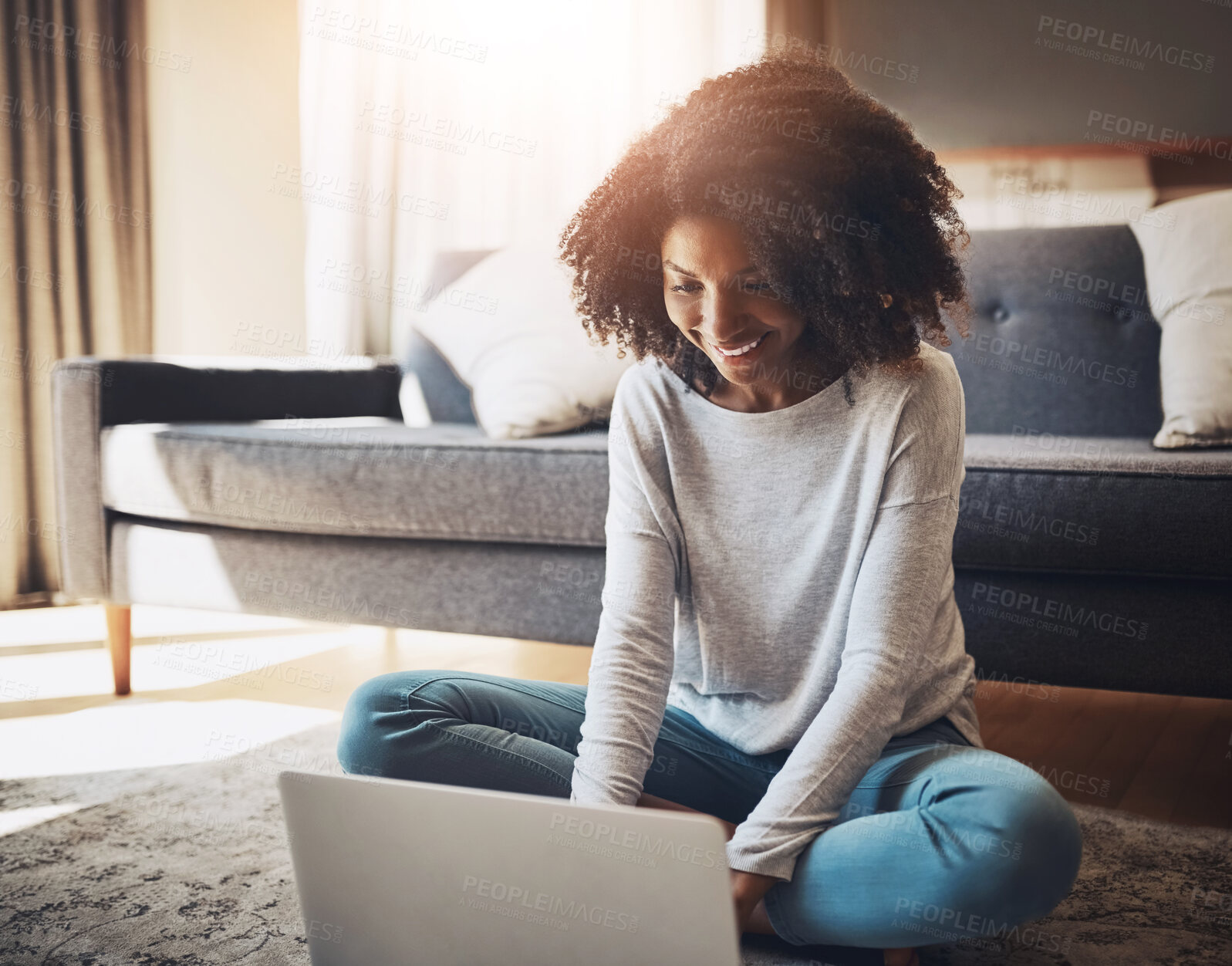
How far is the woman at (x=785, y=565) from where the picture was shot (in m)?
0.83

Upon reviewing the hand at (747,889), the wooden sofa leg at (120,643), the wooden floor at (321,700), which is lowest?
the wooden floor at (321,700)

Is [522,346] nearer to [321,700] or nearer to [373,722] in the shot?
[321,700]

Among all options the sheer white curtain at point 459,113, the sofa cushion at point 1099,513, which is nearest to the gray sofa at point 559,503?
the sofa cushion at point 1099,513

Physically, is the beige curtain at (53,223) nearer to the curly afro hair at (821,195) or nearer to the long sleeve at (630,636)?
the long sleeve at (630,636)

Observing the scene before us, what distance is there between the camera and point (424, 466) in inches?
64.7

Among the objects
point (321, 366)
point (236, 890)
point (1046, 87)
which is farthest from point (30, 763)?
point (1046, 87)

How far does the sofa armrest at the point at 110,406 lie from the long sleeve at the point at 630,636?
1.17m

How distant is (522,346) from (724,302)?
1.15m

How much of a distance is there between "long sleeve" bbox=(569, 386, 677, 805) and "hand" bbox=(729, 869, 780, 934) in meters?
0.12

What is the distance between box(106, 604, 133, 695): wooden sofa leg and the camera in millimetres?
1825

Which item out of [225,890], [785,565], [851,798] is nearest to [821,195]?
[785,565]

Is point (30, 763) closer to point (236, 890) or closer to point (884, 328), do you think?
point (236, 890)

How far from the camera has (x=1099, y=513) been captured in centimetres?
132

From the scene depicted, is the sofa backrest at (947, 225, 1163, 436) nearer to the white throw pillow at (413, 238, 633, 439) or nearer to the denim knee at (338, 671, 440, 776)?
the white throw pillow at (413, 238, 633, 439)
